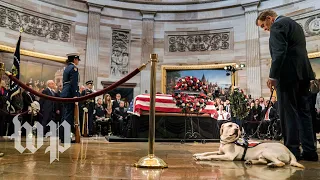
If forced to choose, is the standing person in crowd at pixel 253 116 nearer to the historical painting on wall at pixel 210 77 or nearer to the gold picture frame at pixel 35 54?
the historical painting on wall at pixel 210 77

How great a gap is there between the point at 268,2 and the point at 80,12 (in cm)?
1071

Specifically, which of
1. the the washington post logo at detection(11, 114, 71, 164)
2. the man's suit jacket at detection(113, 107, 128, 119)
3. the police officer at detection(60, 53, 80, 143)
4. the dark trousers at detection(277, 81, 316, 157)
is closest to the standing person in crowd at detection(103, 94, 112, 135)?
the man's suit jacket at detection(113, 107, 128, 119)

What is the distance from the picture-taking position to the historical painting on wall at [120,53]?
53.5ft

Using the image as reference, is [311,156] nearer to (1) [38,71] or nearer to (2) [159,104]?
(2) [159,104]

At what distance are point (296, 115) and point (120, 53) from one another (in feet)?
45.4

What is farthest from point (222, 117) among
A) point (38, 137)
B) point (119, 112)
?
point (38, 137)

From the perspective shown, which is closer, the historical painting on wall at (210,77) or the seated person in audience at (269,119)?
the seated person in audience at (269,119)

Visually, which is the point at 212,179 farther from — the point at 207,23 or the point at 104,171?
the point at 207,23

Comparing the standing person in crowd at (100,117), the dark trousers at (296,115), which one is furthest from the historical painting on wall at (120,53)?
the dark trousers at (296,115)

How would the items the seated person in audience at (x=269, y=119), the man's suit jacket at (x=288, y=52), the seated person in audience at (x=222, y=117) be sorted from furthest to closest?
the seated person in audience at (x=269, y=119)
the seated person in audience at (x=222, y=117)
the man's suit jacket at (x=288, y=52)

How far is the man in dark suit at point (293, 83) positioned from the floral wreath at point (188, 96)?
12.2ft

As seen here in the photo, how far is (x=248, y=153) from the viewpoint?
3.36 meters

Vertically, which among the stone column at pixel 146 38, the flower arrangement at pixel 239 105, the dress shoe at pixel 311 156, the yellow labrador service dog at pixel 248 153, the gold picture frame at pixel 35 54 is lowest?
the dress shoe at pixel 311 156

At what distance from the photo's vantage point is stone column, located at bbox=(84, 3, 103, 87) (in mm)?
15375
